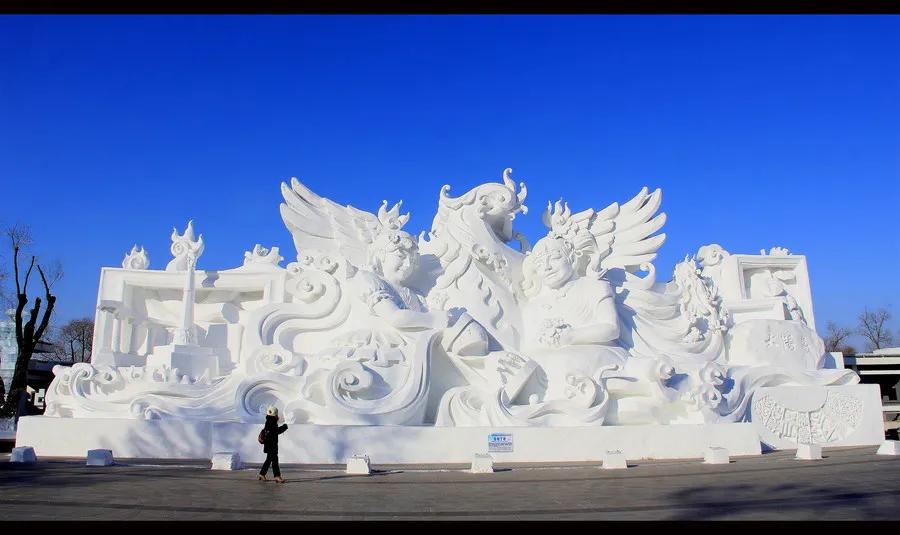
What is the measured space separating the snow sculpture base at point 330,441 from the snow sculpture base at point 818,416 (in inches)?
91.8

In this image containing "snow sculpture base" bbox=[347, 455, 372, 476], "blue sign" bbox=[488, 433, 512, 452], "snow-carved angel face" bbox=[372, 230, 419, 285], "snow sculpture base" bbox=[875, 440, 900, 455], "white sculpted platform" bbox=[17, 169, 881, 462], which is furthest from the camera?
"snow-carved angel face" bbox=[372, 230, 419, 285]

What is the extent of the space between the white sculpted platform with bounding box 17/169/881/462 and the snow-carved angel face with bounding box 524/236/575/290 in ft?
0.09

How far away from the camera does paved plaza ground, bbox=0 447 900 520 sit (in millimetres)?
5073

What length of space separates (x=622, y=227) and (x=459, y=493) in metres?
7.76

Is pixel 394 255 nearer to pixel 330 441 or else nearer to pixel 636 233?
pixel 330 441

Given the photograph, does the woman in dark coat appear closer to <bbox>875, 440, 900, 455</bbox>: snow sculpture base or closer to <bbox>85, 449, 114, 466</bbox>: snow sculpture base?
<bbox>85, 449, 114, 466</bbox>: snow sculpture base

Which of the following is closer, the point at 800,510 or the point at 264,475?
the point at 800,510

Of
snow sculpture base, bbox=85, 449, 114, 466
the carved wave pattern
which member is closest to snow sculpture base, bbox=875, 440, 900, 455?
the carved wave pattern

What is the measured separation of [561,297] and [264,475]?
5.78 m

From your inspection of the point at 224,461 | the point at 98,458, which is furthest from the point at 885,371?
the point at 98,458

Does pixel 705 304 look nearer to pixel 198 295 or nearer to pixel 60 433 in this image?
pixel 198 295

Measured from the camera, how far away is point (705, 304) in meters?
11.7

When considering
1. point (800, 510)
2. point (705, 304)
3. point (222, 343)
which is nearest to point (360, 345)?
point (222, 343)

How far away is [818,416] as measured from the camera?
1112 centimetres
